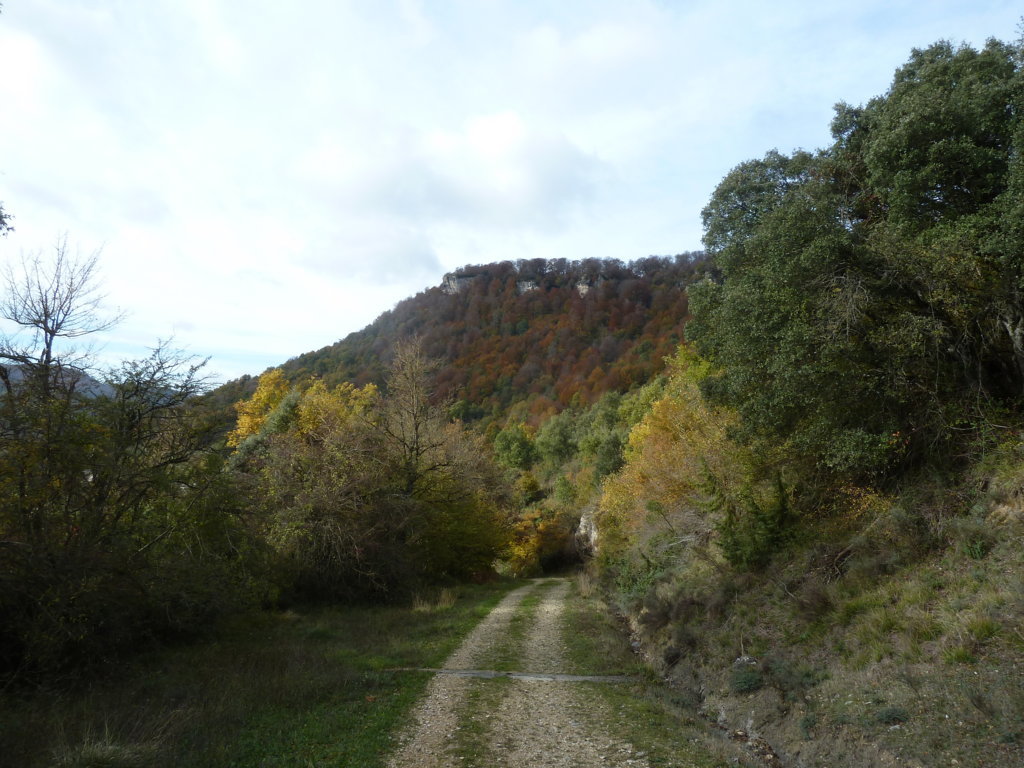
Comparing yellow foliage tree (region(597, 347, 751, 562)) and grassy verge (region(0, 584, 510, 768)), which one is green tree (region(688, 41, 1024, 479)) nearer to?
yellow foliage tree (region(597, 347, 751, 562))

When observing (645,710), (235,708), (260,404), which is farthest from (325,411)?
(645,710)

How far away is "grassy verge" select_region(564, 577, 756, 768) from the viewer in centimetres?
771

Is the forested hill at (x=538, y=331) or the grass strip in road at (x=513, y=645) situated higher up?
the forested hill at (x=538, y=331)

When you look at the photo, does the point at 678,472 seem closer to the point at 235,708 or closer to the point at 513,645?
the point at 513,645

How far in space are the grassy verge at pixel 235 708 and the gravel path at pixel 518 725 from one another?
477 mm

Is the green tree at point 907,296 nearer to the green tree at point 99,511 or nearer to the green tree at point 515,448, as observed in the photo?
the green tree at point 99,511

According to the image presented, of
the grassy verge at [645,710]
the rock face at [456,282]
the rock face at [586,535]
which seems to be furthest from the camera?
the rock face at [456,282]

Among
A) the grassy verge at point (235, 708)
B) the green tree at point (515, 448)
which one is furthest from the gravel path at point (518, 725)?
the green tree at point (515, 448)

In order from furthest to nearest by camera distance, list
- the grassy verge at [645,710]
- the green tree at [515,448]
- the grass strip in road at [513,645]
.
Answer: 1. the green tree at [515,448]
2. the grass strip in road at [513,645]
3. the grassy verge at [645,710]

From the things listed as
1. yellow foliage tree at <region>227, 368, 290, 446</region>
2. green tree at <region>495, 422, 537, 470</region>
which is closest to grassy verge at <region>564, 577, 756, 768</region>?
yellow foliage tree at <region>227, 368, 290, 446</region>

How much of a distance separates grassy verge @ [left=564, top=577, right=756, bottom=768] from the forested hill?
58.4 m

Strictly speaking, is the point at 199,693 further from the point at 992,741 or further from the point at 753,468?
the point at 753,468

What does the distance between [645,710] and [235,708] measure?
6.58m

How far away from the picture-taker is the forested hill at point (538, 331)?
86812 millimetres
